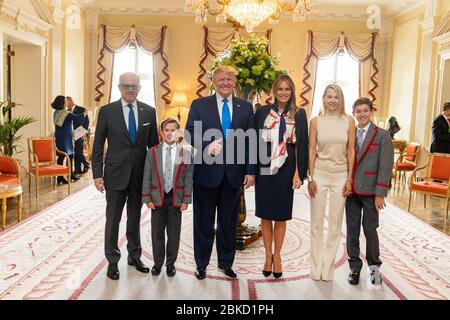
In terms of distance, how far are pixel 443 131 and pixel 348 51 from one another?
13.2 ft

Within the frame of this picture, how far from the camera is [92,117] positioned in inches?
428

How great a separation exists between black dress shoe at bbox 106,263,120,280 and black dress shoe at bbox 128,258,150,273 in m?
0.20

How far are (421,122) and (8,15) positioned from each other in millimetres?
8198

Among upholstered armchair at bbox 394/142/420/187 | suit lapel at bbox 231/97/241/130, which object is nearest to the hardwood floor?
upholstered armchair at bbox 394/142/420/187

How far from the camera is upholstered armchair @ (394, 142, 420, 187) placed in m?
8.40

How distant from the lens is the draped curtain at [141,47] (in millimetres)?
10688

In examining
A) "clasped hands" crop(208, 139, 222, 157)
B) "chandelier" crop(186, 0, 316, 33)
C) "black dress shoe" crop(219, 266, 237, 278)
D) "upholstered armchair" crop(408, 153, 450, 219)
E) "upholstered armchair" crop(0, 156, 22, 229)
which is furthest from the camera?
"chandelier" crop(186, 0, 316, 33)

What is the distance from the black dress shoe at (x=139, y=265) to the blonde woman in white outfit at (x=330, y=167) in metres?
1.40

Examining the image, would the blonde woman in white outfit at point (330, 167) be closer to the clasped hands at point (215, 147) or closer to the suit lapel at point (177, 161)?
the clasped hands at point (215, 147)

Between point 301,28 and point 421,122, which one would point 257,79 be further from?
point 301,28

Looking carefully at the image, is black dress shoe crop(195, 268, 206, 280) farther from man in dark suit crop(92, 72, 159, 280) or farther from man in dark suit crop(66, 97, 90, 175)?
man in dark suit crop(66, 97, 90, 175)

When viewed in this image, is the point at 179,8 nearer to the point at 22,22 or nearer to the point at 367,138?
the point at 22,22

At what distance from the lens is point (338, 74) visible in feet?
36.1

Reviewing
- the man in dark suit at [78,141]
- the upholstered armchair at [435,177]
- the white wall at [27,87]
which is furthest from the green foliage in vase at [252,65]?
the white wall at [27,87]
